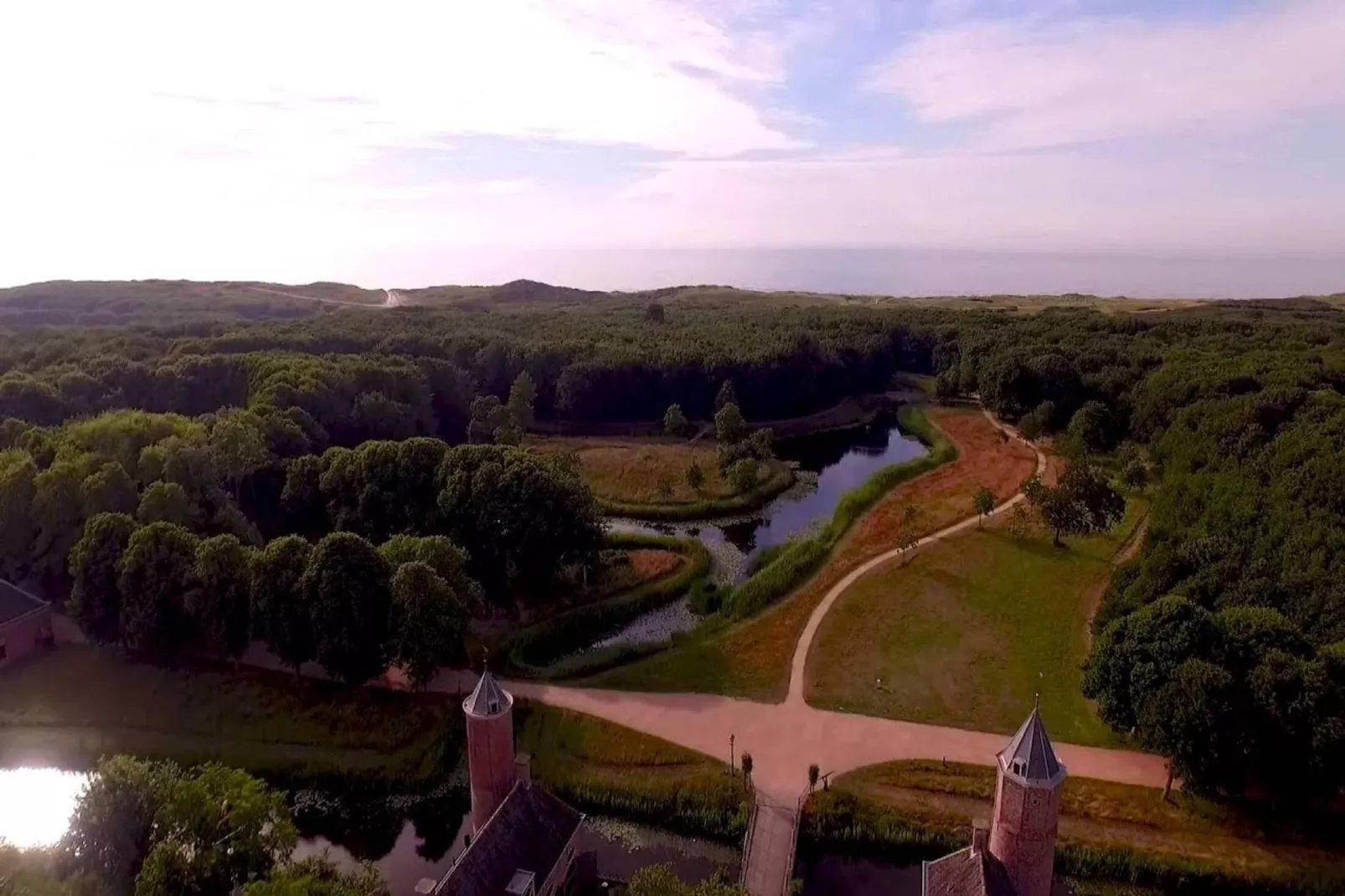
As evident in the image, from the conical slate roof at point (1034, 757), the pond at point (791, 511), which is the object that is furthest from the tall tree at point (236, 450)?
the conical slate roof at point (1034, 757)

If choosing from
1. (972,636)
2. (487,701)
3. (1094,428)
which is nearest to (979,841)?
(487,701)

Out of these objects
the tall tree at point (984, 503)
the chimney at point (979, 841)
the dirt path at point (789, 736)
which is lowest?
the dirt path at point (789, 736)

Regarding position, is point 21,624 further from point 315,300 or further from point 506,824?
point 315,300

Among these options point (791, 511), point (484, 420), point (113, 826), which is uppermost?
point (484, 420)

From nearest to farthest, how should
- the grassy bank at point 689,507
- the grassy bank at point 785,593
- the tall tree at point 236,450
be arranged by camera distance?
the grassy bank at point 785,593, the tall tree at point 236,450, the grassy bank at point 689,507

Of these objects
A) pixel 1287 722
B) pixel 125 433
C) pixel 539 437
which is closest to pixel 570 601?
pixel 125 433

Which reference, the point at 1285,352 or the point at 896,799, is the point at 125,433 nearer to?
the point at 896,799

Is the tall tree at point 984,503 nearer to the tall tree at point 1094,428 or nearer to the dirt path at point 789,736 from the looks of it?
the tall tree at point 1094,428

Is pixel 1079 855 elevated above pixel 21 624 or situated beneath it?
situated beneath
